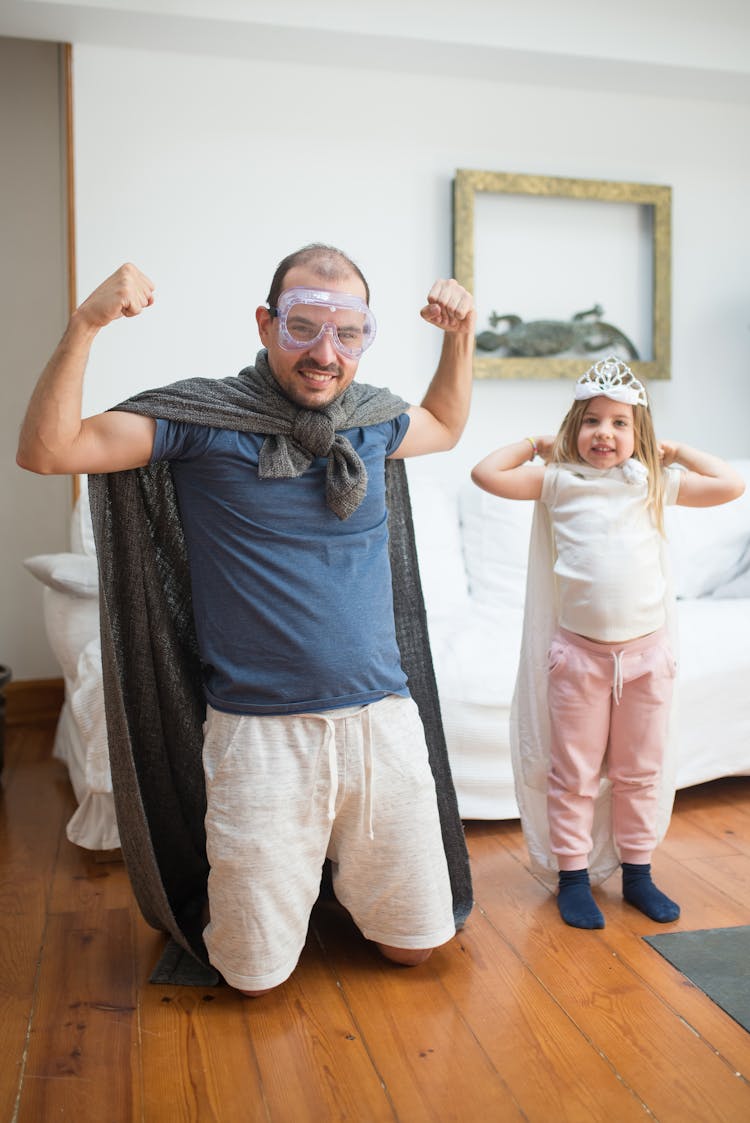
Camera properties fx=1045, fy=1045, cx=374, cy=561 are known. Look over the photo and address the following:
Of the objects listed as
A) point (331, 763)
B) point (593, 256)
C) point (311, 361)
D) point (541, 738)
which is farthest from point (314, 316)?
point (593, 256)

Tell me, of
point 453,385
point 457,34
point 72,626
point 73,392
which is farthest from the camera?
point 457,34

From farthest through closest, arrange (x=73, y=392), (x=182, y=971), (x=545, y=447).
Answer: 1. (x=545, y=447)
2. (x=182, y=971)
3. (x=73, y=392)

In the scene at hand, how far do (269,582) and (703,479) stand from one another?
1.03 meters

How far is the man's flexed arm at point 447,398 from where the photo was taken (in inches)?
81.2

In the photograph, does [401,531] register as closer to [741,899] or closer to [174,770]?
[174,770]

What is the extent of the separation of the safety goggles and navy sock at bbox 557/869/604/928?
1.23 metres

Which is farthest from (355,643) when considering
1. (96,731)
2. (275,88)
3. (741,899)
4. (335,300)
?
(275,88)

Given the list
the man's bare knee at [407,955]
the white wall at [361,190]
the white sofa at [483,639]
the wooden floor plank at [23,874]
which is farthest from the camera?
the white wall at [361,190]

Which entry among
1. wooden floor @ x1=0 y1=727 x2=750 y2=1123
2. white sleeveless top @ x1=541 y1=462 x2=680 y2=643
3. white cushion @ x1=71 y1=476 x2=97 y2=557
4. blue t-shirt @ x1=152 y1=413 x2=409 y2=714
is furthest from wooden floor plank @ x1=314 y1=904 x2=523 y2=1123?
white cushion @ x1=71 y1=476 x2=97 y2=557

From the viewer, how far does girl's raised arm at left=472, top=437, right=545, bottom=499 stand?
231 centimetres

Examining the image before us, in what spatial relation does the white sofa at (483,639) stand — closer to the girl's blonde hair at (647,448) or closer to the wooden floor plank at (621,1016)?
the wooden floor plank at (621,1016)

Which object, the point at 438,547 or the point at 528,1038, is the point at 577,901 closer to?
the point at 528,1038

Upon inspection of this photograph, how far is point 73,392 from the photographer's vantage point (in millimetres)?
1664

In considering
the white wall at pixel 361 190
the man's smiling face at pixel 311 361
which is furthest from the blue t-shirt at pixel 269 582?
the white wall at pixel 361 190
